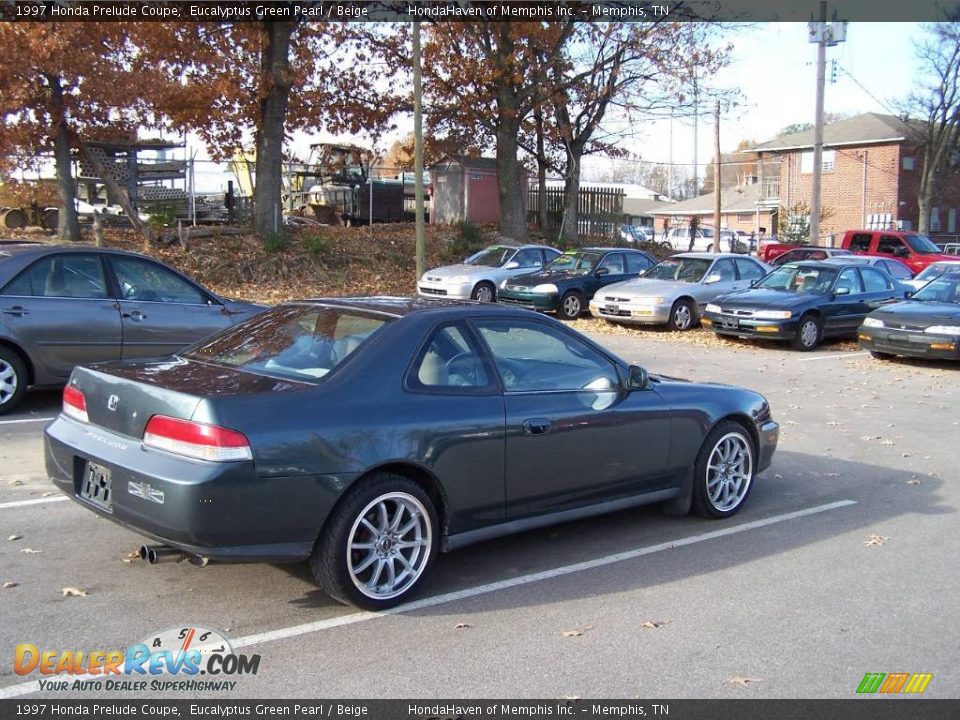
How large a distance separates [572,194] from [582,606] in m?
28.6

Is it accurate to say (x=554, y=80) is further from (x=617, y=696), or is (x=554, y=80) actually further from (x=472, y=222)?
(x=617, y=696)

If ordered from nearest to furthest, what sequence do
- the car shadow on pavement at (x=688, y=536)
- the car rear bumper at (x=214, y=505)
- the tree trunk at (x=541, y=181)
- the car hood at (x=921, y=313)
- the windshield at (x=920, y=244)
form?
1. the car rear bumper at (x=214, y=505)
2. the car shadow on pavement at (x=688, y=536)
3. the car hood at (x=921, y=313)
4. the windshield at (x=920, y=244)
5. the tree trunk at (x=541, y=181)

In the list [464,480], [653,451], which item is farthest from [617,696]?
[653,451]

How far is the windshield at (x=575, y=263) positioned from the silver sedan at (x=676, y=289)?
1.18 m

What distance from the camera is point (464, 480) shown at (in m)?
4.98

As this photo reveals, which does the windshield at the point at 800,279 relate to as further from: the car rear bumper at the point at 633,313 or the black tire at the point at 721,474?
the black tire at the point at 721,474

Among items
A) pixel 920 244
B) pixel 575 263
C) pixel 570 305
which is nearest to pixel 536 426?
pixel 570 305

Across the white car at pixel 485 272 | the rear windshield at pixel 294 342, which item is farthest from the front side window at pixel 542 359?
the white car at pixel 485 272

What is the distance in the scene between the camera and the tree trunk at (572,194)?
3172 centimetres

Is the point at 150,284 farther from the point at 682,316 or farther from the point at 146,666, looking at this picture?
the point at 682,316

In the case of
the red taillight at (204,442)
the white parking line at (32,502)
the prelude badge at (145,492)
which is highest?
the red taillight at (204,442)

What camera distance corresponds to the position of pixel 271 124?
2377 cm

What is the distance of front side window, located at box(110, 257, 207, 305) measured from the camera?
954cm
